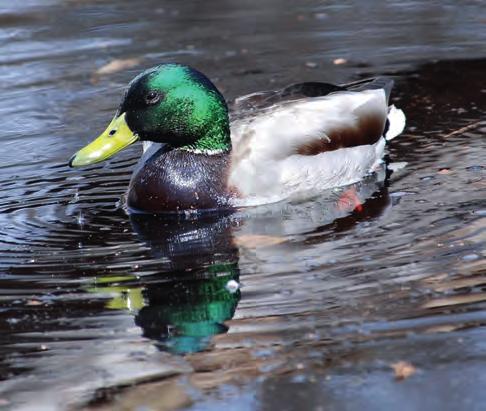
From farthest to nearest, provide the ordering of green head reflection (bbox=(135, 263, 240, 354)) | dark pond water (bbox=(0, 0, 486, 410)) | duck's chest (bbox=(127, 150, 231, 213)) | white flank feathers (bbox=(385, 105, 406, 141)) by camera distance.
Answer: white flank feathers (bbox=(385, 105, 406, 141)), duck's chest (bbox=(127, 150, 231, 213)), green head reflection (bbox=(135, 263, 240, 354)), dark pond water (bbox=(0, 0, 486, 410))

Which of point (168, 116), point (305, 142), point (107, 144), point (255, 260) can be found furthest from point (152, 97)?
point (255, 260)

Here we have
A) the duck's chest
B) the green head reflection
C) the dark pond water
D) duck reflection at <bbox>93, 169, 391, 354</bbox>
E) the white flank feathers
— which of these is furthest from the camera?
the white flank feathers

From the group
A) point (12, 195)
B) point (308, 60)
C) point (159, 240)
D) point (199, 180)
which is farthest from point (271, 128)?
point (308, 60)

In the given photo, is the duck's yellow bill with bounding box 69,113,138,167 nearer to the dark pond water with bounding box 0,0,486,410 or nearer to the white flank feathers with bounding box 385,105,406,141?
the dark pond water with bounding box 0,0,486,410

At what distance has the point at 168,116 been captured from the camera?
7.55 m

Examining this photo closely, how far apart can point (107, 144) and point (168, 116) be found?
0.43m

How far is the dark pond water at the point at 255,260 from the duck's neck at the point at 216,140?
487 millimetres

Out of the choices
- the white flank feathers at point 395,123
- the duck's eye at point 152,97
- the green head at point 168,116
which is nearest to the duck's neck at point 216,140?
the green head at point 168,116

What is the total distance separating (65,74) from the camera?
10570 millimetres

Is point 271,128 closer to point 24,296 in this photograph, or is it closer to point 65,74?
point 24,296

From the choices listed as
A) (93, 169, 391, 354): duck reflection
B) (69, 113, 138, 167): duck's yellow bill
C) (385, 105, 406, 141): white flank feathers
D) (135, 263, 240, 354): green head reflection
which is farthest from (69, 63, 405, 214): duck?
(135, 263, 240, 354): green head reflection

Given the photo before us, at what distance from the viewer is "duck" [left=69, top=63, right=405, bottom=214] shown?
24.5 ft

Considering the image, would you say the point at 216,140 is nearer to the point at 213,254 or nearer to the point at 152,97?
the point at 152,97

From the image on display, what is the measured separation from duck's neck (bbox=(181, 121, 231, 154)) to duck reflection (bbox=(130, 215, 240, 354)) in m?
0.49
